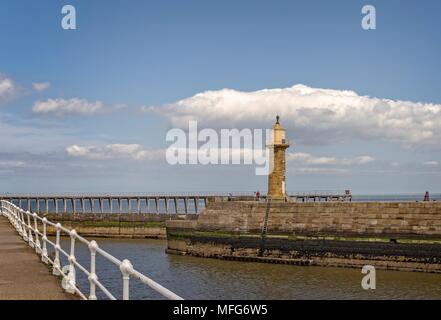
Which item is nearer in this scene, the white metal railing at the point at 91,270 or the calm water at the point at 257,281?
the white metal railing at the point at 91,270

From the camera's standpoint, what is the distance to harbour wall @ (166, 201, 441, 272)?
29.7 metres

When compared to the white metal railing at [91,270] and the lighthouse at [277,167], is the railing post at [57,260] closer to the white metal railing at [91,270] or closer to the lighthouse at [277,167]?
the white metal railing at [91,270]

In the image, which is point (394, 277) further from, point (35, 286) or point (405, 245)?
point (35, 286)

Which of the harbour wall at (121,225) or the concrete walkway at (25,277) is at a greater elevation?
the concrete walkway at (25,277)

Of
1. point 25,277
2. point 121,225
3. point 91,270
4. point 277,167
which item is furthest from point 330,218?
point 91,270

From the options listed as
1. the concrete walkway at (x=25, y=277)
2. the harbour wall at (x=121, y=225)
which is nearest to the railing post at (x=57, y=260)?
the concrete walkway at (x=25, y=277)

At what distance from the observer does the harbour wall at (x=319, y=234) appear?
29.7 metres

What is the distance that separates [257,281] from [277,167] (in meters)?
15.2

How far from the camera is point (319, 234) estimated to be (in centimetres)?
3328

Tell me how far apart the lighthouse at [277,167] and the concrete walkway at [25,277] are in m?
28.1

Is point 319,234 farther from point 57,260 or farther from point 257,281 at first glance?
point 57,260

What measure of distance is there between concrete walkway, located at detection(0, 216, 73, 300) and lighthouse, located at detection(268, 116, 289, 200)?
2811 centimetres

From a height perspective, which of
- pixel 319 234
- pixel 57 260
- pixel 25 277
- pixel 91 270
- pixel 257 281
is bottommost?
pixel 257 281
